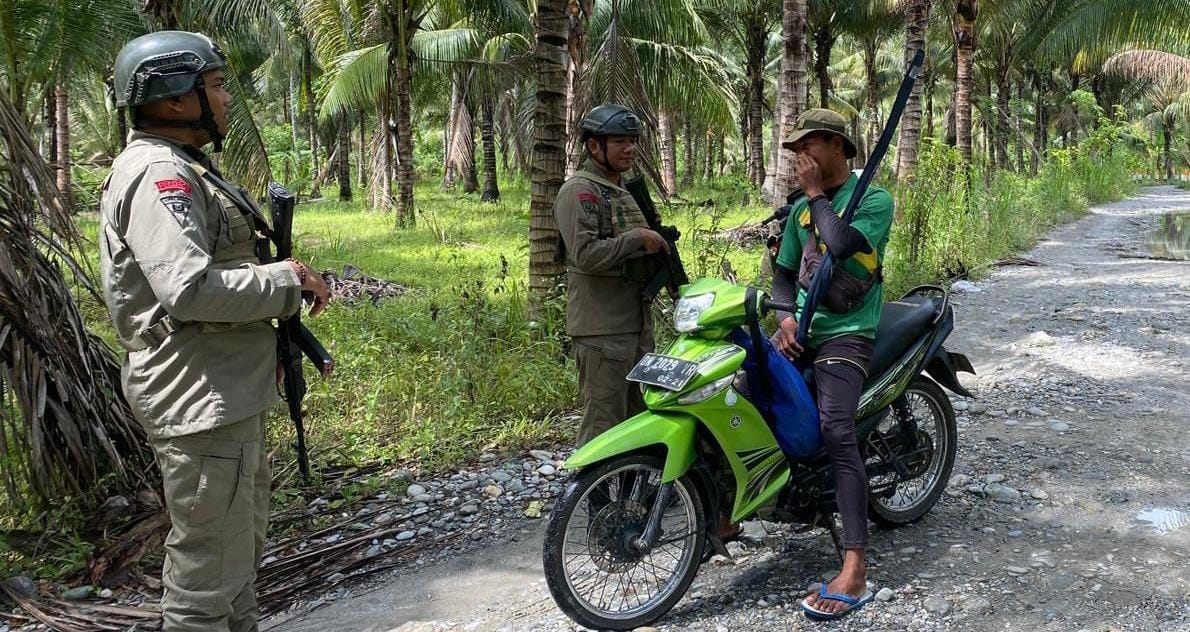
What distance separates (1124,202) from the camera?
24.6 meters

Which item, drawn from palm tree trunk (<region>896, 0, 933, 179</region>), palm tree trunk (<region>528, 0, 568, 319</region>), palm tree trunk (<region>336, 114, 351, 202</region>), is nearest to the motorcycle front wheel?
palm tree trunk (<region>528, 0, 568, 319</region>)

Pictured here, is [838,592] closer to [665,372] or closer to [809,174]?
[665,372]

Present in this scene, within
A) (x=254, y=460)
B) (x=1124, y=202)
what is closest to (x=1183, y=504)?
(x=254, y=460)

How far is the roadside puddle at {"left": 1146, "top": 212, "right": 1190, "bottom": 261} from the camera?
13019 mm

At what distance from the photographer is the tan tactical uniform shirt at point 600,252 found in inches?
149

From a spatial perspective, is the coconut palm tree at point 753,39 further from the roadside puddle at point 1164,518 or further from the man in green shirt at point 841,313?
the man in green shirt at point 841,313

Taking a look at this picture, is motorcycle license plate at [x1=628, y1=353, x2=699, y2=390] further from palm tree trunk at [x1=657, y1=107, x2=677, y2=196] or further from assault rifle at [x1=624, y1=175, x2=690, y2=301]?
palm tree trunk at [x1=657, y1=107, x2=677, y2=196]

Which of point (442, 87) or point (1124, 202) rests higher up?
point (442, 87)

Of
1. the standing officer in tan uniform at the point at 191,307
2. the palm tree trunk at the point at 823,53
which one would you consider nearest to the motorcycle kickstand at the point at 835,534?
the standing officer in tan uniform at the point at 191,307

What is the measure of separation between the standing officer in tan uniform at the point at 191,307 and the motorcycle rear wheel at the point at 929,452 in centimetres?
264

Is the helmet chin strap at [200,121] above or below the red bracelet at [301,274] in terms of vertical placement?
above

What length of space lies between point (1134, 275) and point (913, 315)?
824cm

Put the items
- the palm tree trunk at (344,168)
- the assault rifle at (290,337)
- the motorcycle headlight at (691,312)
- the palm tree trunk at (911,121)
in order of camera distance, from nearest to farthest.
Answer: the assault rifle at (290,337) < the motorcycle headlight at (691,312) < the palm tree trunk at (911,121) < the palm tree trunk at (344,168)

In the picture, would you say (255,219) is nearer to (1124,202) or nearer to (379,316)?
(379,316)
